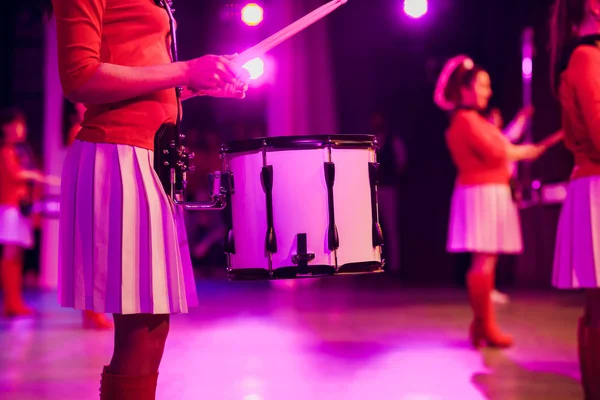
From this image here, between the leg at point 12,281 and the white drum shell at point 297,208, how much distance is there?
14.9 feet

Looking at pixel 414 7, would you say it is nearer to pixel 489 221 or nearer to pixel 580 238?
pixel 580 238

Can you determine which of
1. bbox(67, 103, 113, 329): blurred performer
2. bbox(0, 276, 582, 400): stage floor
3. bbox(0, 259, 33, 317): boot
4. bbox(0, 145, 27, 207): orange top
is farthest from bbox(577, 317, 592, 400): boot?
bbox(0, 145, 27, 207): orange top

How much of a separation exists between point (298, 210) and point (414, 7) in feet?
2.88

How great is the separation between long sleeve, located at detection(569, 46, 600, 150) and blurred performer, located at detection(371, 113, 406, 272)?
5.85 metres

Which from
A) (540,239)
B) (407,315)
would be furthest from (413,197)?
(407,315)

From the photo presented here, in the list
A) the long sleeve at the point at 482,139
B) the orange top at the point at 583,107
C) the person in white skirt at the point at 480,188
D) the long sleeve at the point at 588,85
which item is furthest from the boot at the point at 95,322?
the long sleeve at the point at 588,85

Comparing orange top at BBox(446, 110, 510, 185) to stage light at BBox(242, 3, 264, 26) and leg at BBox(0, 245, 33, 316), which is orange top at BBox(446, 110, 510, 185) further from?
leg at BBox(0, 245, 33, 316)

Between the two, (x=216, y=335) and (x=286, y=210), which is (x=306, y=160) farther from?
(x=216, y=335)

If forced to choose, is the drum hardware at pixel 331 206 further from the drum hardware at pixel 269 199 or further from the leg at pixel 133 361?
the leg at pixel 133 361

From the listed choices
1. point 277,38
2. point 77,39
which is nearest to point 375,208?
point 277,38

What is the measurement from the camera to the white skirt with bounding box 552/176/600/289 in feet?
8.17

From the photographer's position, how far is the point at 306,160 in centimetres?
195

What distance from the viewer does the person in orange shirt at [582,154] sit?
8.04 ft

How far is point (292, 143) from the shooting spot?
195cm
